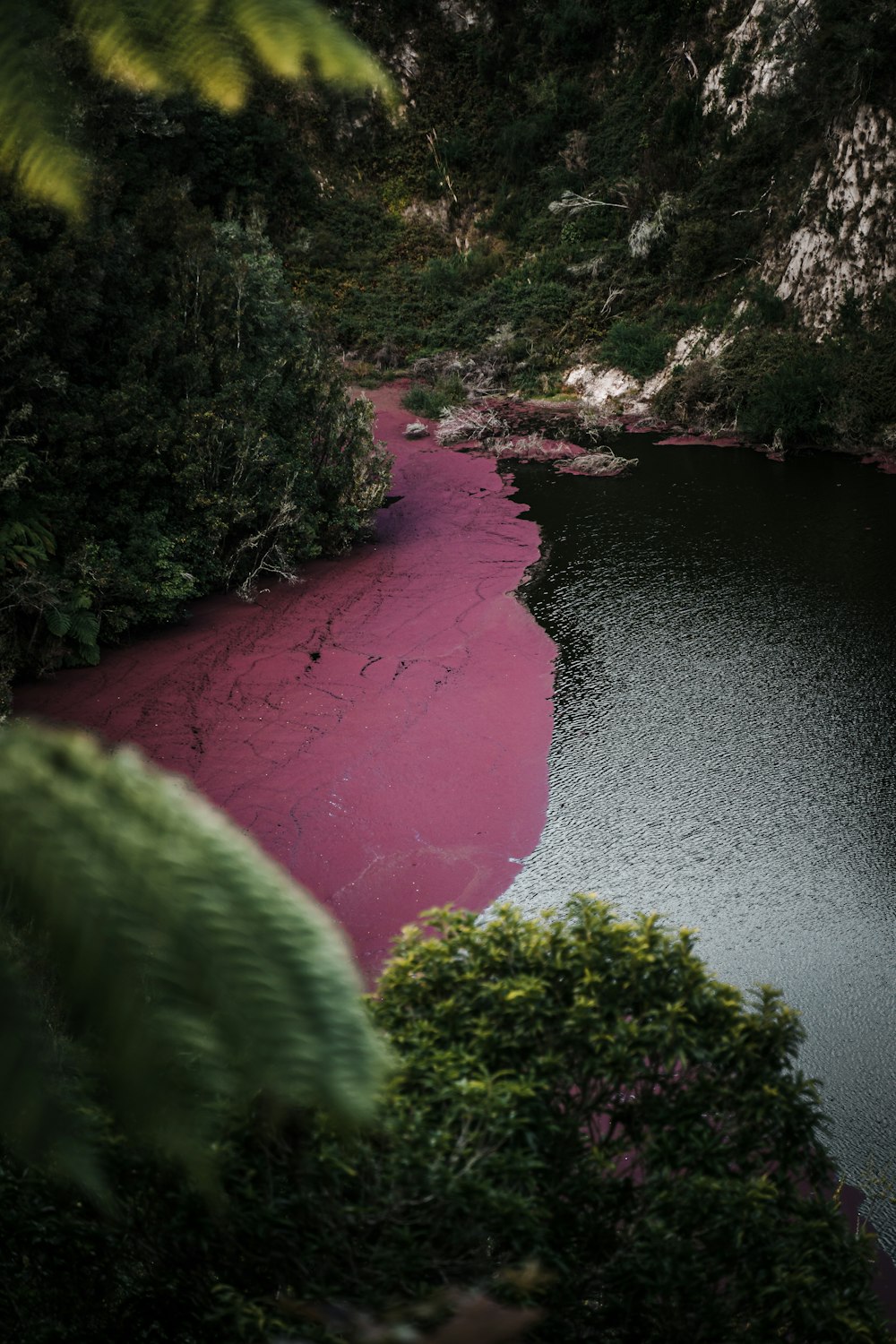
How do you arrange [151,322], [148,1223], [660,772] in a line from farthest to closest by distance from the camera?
[151,322], [660,772], [148,1223]

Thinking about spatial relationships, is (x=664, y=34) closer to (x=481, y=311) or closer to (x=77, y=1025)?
(x=481, y=311)

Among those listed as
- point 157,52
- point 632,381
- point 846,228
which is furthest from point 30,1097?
point 632,381

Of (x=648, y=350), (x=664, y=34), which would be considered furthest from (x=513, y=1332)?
(x=664, y=34)

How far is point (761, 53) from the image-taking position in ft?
55.7

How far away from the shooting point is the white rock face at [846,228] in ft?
45.6

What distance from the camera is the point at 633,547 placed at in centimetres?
1005

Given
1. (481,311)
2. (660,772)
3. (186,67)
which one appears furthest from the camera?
(481,311)

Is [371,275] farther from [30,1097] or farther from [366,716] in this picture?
[30,1097]

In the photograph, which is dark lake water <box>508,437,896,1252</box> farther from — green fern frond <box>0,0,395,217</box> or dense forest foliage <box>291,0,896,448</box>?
dense forest foliage <box>291,0,896,448</box>

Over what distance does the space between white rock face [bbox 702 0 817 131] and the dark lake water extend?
9.36m

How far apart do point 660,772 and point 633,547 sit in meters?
4.12

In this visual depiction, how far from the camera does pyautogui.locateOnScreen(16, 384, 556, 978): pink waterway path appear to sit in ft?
18.5

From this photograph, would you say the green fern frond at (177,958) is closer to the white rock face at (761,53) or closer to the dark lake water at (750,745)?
the dark lake water at (750,745)

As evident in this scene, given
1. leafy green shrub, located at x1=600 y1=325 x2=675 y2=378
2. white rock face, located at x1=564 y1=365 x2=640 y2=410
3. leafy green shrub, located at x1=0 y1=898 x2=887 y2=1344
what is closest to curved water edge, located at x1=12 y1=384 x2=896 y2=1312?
leafy green shrub, located at x1=0 y1=898 x2=887 y2=1344
